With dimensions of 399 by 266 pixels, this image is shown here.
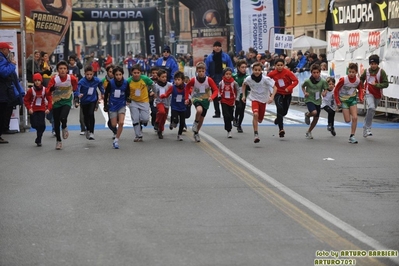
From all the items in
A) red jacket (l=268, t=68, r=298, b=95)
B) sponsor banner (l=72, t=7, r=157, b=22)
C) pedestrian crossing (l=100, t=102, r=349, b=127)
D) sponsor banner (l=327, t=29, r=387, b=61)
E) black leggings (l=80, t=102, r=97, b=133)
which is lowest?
pedestrian crossing (l=100, t=102, r=349, b=127)

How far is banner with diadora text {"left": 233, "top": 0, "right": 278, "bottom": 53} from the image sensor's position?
38000 mm

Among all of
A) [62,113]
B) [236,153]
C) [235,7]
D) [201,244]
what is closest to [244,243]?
[201,244]

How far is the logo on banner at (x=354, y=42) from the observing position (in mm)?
25391

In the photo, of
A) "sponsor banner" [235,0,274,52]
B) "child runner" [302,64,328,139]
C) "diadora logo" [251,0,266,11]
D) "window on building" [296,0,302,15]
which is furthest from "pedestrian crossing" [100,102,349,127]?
"window on building" [296,0,302,15]

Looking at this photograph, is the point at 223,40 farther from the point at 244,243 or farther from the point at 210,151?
the point at 244,243

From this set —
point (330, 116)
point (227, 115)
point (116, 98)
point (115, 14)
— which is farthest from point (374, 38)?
point (115, 14)

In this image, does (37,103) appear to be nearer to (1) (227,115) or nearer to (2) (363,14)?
(1) (227,115)

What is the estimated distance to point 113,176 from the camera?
12625 millimetres

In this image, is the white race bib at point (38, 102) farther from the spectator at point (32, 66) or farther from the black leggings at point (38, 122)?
the spectator at point (32, 66)

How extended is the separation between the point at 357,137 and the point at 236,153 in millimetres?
4139

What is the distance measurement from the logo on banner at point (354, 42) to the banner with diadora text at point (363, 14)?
0.20m

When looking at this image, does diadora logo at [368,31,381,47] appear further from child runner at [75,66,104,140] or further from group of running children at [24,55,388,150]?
child runner at [75,66,104,140]

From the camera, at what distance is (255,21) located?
38.1 meters

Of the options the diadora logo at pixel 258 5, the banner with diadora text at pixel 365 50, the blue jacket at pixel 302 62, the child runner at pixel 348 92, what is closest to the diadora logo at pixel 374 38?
the banner with diadora text at pixel 365 50
